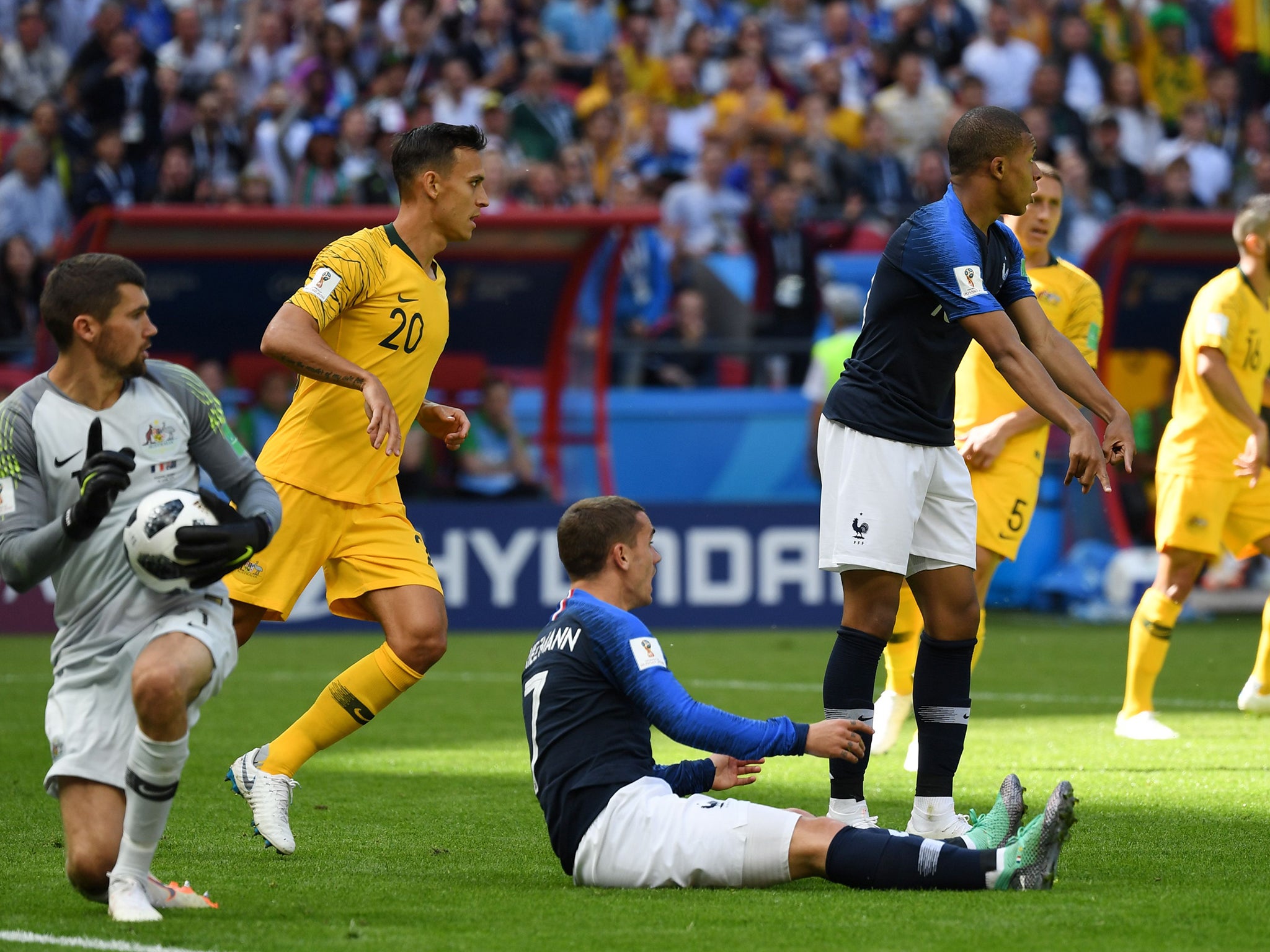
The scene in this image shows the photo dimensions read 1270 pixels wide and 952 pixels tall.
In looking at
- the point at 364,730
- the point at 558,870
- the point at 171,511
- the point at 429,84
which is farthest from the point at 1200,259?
the point at 171,511

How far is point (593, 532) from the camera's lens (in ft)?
15.5

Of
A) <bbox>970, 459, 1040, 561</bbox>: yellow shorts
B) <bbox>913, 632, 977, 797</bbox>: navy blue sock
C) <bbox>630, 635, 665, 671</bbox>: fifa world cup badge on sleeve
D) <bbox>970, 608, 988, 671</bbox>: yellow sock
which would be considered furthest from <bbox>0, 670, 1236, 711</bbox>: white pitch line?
<bbox>630, 635, 665, 671</bbox>: fifa world cup badge on sleeve

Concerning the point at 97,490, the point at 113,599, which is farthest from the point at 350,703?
the point at 97,490

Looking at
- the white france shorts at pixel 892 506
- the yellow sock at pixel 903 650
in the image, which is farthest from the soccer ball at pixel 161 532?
the yellow sock at pixel 903 650

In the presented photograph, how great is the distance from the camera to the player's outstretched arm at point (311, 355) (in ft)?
17.3

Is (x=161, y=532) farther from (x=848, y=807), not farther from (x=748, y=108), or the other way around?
(x=748, y=108)

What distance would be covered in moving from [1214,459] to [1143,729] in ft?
4.49

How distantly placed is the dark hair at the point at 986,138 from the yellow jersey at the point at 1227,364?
3.23 metres

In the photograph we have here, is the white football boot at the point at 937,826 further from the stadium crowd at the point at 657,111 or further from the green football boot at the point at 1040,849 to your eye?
the stadium crowd at the point at 657,111

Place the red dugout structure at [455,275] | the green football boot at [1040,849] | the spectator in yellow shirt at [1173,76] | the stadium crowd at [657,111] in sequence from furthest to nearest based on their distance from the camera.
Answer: the spectator in yellow shirt at [1173,76] < the stadium crowd at [657,111] < the red dugout structure at [455,275] < the green football boot at [1040,849]

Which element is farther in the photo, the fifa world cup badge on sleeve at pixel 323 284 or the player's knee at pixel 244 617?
the player's knee at pixel 244 617

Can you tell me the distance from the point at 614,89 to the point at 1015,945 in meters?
13.7

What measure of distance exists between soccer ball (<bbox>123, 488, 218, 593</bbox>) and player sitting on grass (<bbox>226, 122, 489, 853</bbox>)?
4.17ft

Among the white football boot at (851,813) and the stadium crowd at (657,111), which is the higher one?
the stadium crowd at (657,111)
